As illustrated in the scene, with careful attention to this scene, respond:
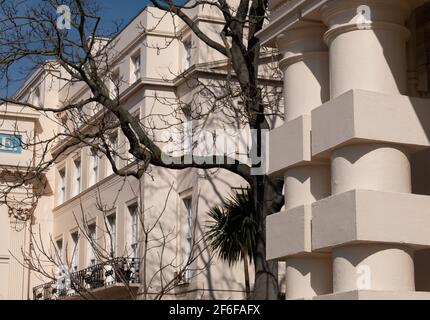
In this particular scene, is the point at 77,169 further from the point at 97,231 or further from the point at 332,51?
the point at 332,51

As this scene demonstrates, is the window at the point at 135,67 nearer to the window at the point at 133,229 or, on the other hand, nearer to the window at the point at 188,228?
the window at the point at 133,229

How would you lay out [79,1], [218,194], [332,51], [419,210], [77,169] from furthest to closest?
[77,169] → [218,194] → [79,1] → [332,51] → [419,210]

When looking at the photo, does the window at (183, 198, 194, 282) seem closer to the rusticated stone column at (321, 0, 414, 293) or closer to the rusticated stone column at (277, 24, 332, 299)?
the rusticated stone column at (277, 24, 332, 299)

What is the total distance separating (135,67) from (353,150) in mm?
27314

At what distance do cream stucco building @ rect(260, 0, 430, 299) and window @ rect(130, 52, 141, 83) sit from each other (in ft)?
83.7

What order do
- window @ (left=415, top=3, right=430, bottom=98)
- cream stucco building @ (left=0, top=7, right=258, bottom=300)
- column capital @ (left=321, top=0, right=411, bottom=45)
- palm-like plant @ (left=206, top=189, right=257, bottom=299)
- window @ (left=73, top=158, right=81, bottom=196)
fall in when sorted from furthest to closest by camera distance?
window @ (left=73, top=158, right=81, bottom=196)
cream stucco building @ (left=0, top=7, right=258, bottom=300)
palm-like plant @ (left=206, top=189, right=257, bottom=299)
window @ (left=415, top=3, right=430, bottom=98)
column capital @ (left=321, top=0, right=411, bottom=45)

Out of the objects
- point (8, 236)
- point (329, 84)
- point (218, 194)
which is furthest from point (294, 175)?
point (8, 236)

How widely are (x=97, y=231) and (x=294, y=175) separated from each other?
92.2 ft

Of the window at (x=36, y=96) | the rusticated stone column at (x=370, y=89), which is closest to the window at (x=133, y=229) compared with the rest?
the window at (x=36, y=96)

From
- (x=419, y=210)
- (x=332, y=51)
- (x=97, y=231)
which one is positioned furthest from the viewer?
(x=97, y=231)

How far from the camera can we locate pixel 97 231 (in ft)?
115

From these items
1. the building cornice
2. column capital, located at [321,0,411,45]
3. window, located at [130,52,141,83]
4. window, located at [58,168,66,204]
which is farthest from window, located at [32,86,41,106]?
column capital, located at [321,0,411,45]

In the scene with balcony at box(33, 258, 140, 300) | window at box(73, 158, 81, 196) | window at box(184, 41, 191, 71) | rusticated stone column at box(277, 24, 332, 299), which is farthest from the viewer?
window at box(73, 158, 81, 196)

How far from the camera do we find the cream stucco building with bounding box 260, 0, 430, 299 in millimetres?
6566
